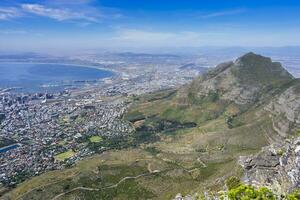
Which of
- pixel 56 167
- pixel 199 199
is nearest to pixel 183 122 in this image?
pixel 56 167

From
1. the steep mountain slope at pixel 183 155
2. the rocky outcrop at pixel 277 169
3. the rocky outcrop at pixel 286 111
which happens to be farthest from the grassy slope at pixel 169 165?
the rocky outcrop at pixel 277 169

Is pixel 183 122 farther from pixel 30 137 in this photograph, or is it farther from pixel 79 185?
pixel 79 185

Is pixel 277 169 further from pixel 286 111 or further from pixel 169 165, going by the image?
pixel 286 111

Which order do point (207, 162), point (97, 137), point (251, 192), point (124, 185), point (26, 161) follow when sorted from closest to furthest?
point (251, 192) < point (124, 185) < point (207, 162) < point (26, 161) < point (97, 137)

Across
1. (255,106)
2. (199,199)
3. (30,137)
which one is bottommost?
(30,137)

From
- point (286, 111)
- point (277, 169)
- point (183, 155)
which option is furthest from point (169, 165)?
point (277, 169)
